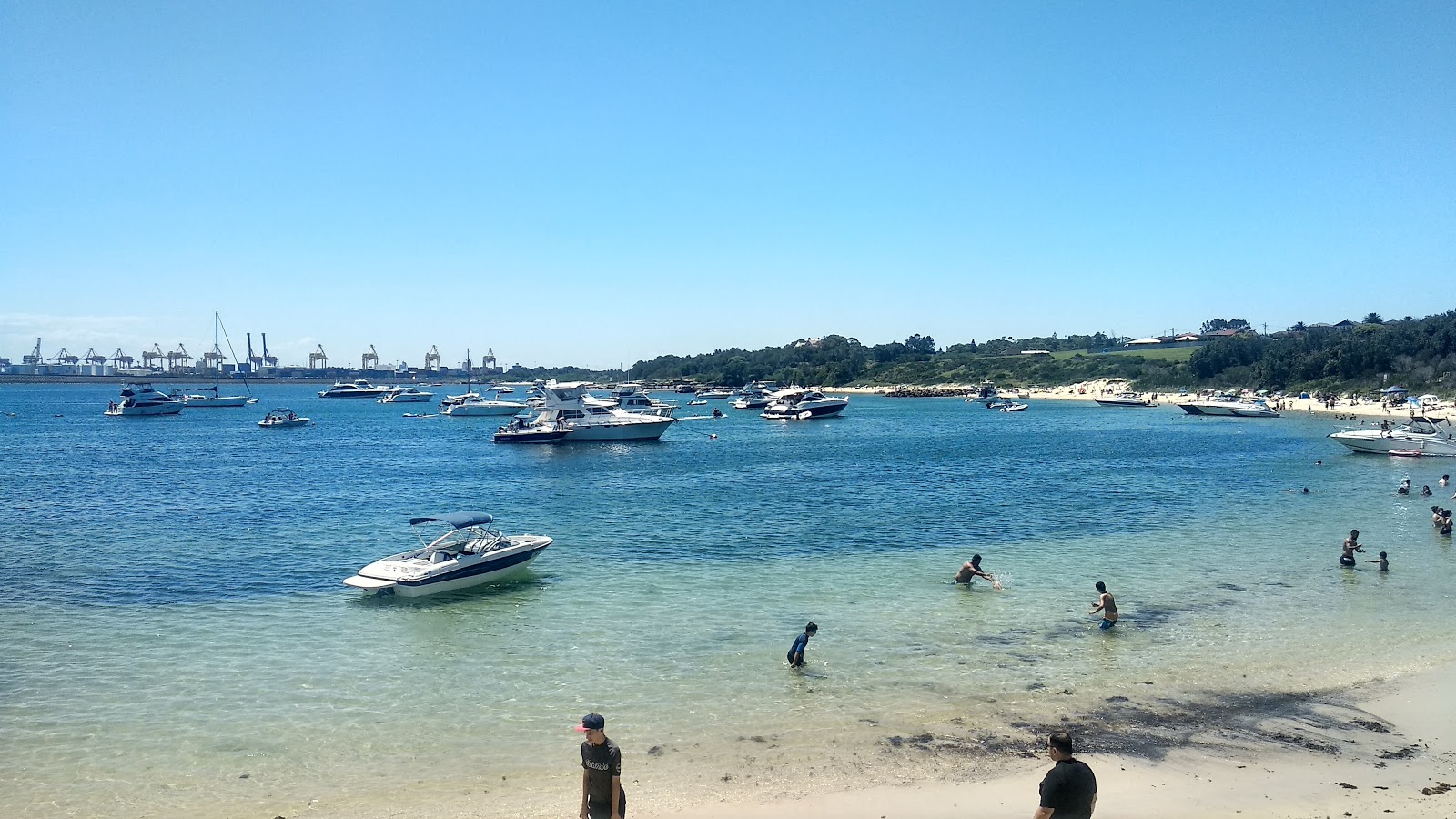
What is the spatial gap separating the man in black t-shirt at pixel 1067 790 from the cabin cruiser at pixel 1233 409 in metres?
111

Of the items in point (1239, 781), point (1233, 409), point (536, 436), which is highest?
point (536, 436)

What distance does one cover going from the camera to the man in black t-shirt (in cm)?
838

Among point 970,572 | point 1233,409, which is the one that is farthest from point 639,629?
point 1233,409

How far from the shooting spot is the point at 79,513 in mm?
39844

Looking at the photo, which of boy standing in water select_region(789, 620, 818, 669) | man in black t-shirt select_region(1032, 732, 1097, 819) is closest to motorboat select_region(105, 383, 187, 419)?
boy standing in water select_region(789, 620, 818, 669)

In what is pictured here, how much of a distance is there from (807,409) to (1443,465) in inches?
2767

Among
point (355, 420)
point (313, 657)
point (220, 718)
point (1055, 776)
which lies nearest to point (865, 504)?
point (313, 657)

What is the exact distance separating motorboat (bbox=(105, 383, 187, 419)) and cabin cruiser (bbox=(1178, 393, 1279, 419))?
136469 mm

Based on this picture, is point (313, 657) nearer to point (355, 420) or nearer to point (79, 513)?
point (79, 513)

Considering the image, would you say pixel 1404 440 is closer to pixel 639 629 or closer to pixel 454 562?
pixel 639 629

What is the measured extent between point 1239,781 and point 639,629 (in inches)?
489

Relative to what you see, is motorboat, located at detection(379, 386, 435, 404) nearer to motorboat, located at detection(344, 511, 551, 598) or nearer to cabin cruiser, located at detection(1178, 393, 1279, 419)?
cabin cruiser, located at detection(1178, 393, 1279, 419)

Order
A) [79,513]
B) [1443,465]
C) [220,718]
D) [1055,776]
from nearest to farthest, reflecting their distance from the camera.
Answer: [1055,776] < [220,718] < [79,513] < [1443,465]

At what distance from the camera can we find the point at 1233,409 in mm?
106375
